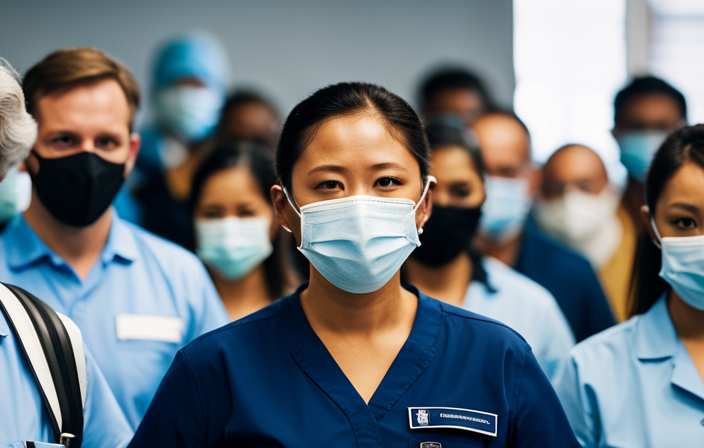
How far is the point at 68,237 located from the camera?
2389 millimetres

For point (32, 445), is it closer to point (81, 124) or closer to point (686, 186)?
point (81, 124)

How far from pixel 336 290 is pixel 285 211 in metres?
0.24

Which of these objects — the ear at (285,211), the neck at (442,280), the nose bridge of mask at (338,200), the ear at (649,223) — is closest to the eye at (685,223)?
the ear at (649,223)

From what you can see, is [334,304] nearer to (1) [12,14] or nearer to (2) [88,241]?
(2) [88,241]

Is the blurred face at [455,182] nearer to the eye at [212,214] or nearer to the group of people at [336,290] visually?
the group of people at [336,290]

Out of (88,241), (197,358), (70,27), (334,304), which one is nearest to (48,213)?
(88,241)

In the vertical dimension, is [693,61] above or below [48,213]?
above

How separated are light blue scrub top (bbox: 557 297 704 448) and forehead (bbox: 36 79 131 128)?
1.63m

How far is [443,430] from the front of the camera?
167 cm

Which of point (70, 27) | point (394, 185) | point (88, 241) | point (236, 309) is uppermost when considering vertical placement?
point (70, 27)

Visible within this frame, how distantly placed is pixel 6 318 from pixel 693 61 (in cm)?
639

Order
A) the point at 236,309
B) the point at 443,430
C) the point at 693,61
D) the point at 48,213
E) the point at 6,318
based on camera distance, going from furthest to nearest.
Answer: the point at 693,61, the point at 236,309, the point at 48,213, the point at 6,318, the point at 443,430

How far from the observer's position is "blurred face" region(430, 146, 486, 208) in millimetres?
2902

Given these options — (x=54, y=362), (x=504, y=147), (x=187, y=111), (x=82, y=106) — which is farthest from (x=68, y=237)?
(x=187, y=111)
